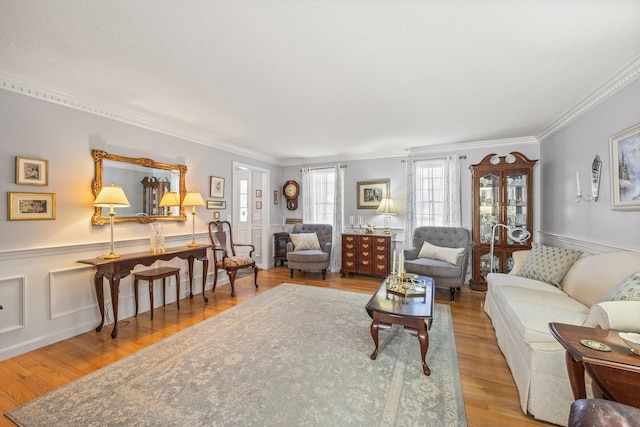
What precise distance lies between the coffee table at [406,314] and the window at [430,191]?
2672mm

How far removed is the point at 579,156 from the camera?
10.1 feet

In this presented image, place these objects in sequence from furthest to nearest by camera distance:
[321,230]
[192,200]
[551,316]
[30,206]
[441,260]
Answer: [321,230], [441,260], [192,200], [30,206], [551,316]

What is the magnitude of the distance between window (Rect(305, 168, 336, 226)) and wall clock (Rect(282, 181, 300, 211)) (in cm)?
38

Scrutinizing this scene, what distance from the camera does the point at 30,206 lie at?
252cm

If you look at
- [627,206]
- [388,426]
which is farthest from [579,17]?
[388,426]

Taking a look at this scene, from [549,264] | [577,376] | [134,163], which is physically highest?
[134,163]

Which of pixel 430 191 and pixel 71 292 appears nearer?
pixel 71 292

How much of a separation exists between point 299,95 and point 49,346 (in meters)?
3.44

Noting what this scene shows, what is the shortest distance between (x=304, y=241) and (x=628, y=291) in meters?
4.35

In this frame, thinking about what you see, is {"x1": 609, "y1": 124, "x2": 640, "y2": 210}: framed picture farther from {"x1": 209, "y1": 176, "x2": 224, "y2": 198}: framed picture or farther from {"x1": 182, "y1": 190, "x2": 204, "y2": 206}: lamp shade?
{"x1": 209, "y1": 176, "x2": 224, "y2": 198}: framed picture

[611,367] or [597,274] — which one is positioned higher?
[597,274]

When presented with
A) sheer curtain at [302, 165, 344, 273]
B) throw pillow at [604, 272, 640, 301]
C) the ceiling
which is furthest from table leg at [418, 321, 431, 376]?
sheer curtain at [302, 165, 344, 273]

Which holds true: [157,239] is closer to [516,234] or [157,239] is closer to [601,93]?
[516,234]

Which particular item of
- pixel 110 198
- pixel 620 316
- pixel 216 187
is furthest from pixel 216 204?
pixel 620 316
